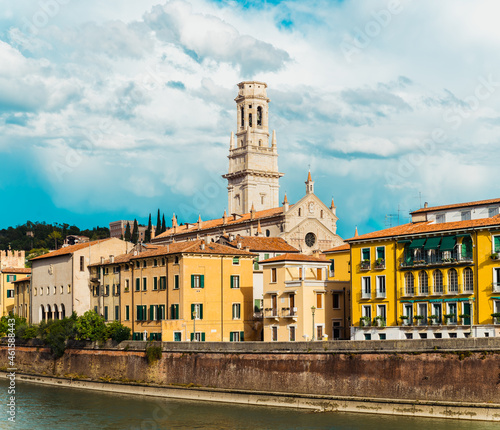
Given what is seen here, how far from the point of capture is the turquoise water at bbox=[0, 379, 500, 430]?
44500 mm

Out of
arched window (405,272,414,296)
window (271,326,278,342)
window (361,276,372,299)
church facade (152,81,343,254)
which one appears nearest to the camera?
arched window (405,272,414,296)

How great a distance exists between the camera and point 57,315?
8362 centimetres

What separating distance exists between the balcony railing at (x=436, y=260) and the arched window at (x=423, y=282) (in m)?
0.67

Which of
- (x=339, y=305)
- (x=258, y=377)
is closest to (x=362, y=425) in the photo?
(x=258, y=377)

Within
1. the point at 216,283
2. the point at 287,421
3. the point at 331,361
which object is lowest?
the point at 287,421

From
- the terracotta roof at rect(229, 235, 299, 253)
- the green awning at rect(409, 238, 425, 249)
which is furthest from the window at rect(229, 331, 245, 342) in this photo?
the green awning at rect(409, 238, 425, 249)

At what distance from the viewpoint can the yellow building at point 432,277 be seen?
52312mm

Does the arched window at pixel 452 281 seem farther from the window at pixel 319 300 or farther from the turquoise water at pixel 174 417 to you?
the turquoise water at pixel 174 417

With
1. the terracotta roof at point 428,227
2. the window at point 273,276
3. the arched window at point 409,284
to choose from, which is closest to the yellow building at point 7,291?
the window at point 273,276

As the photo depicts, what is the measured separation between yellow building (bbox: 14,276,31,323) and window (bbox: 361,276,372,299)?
146ft

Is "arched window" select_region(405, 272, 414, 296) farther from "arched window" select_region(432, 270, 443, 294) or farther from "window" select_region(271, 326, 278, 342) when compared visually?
"window" select_region(271, 326, 278, 342)

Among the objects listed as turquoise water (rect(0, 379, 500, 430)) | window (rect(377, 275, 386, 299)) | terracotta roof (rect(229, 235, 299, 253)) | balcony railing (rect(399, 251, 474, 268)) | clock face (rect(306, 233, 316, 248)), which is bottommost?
turquoise water (rect(0, 379, 500, 430))

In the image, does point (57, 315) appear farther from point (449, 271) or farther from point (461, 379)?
point (461, 379)

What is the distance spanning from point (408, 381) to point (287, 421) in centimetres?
732
